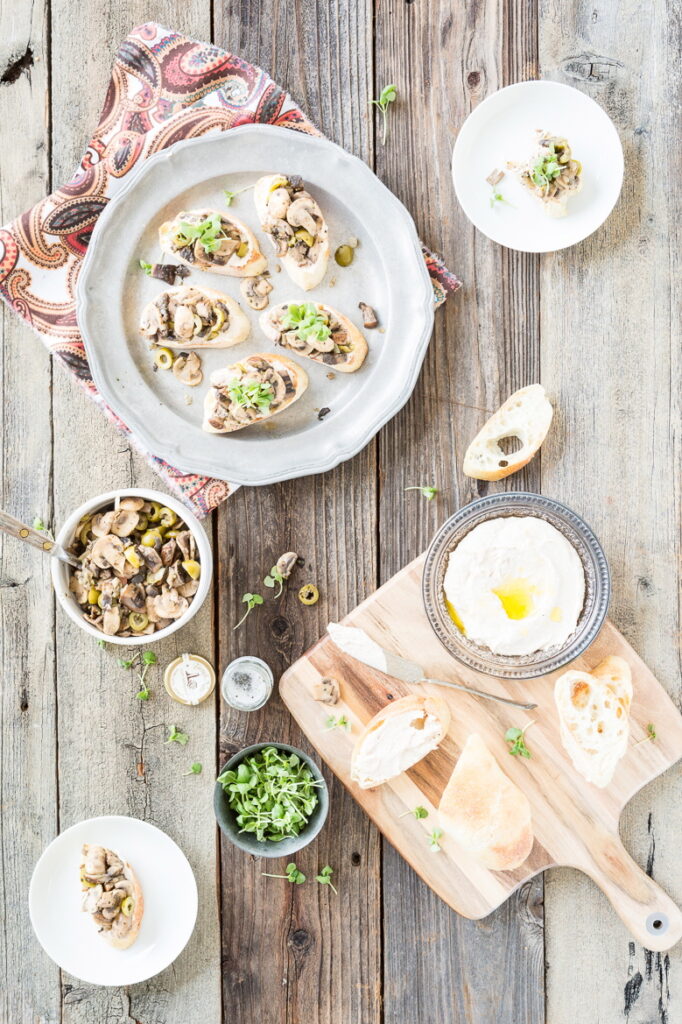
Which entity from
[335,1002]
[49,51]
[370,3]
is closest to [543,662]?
[335,1002]

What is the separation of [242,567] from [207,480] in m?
0.26

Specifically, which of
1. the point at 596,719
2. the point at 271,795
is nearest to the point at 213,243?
the point at 271,795

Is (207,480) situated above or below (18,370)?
below

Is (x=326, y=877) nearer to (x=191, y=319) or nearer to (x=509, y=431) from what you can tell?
(x=509, y=431)

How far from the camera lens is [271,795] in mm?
2215

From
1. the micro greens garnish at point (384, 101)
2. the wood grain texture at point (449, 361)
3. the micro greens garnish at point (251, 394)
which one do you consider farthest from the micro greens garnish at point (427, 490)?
the micro greens garnish at point (384, 101)

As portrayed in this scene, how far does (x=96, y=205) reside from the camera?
2299mm

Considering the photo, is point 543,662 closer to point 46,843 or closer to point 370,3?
point 46,843

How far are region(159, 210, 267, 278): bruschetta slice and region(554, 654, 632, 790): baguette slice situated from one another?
1325mm

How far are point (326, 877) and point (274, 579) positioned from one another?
803 millimetres

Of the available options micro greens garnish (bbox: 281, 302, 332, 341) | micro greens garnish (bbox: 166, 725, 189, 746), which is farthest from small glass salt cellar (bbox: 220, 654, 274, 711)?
micro greens garnish (bbox: 281, 302, 332, 341)

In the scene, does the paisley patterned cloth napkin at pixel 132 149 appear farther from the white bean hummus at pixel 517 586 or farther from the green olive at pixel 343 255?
the white bean hummus at pixel 517 586

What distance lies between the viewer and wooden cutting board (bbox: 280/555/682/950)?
7.53ft

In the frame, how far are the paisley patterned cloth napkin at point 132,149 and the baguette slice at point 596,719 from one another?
3.34 ft
